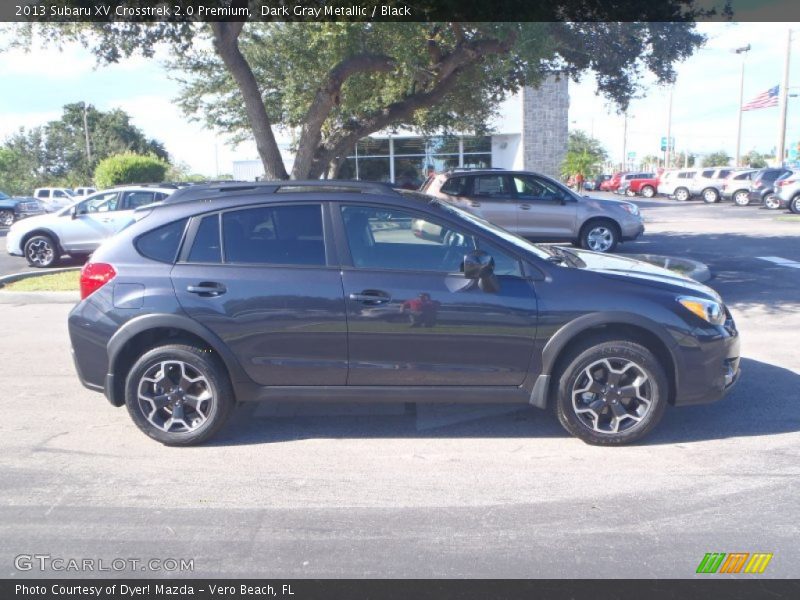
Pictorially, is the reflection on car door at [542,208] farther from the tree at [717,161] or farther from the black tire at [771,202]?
the tree at [717,161]

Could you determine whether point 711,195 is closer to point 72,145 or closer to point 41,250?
point 41,250

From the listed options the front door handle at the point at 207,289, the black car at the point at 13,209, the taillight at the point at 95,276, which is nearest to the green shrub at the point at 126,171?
the black car at the point at 13,209

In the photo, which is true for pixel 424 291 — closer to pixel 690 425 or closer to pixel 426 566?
pixel 426 566

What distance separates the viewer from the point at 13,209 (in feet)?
102

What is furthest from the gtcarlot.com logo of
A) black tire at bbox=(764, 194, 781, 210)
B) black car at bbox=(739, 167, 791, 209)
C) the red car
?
the red car

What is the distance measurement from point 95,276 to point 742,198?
34.8 m

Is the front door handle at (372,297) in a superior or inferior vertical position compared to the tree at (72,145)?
inferior

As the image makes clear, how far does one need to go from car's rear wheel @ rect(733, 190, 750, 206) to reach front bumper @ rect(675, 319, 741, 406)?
32495mm

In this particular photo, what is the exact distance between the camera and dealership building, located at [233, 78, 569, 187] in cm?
3269

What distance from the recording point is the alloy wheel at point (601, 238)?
1447 cm

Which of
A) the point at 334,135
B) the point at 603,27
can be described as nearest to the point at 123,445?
the point at 334,135

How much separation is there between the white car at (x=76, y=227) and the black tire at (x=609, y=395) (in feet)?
38.2

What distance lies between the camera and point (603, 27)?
550 inches

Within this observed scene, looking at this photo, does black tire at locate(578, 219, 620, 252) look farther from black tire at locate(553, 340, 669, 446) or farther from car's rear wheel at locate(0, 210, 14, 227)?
car's rear wheel at locate(0, 210, 14, 227)
